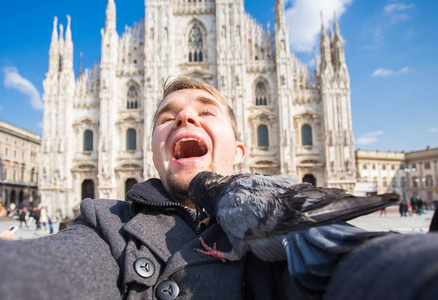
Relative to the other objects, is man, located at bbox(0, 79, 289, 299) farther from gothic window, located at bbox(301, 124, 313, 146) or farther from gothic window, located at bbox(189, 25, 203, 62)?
gothic window, located at bbox(189, 25, 203, 62)

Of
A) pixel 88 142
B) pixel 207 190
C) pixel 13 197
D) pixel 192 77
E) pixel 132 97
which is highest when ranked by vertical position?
pixel 192 77

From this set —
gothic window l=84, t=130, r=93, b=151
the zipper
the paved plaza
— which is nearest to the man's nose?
the zipper

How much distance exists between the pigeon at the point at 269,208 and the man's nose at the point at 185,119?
0.39m

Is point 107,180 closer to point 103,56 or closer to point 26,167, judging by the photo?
point 103,56

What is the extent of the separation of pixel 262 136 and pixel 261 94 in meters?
2.96

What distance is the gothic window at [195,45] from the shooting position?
2197cm

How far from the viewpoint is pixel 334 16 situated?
2202 cm

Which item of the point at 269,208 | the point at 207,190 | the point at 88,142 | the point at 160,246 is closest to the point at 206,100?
the point at 207,190

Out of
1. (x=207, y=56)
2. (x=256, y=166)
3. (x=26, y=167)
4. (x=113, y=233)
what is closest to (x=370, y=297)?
(x=113, y=233)

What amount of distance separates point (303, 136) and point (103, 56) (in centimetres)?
1476

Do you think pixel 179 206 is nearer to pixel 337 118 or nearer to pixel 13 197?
pixel 337 118

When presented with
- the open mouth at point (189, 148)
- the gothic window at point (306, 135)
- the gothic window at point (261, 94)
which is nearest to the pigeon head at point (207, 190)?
the open mouth at point (189, 148)

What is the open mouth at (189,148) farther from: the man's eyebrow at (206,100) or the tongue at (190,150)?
the man's eyebrow at (206,100)

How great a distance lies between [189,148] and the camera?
2.00m
